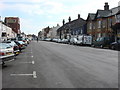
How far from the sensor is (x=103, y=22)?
52531 mm

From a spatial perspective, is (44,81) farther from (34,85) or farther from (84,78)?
(84,78)

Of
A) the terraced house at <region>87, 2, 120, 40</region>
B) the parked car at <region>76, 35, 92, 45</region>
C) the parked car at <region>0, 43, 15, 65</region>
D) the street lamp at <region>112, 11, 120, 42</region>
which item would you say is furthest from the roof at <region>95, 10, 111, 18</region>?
the parked car at <region>0, 43, 15, 65</region>

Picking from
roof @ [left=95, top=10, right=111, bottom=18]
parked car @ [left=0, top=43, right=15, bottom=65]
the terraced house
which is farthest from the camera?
roof @ [left=95, top=10, right=111, bottom=18]

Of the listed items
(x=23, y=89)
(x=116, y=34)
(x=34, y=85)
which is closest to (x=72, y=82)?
(x=34, y=85)

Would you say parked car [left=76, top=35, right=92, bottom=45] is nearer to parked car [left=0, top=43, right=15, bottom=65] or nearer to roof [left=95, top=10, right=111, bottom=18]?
roof [left=95, top=10, right=111, bottom=18]

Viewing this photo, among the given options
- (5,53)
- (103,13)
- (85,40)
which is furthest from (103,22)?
(5,53)

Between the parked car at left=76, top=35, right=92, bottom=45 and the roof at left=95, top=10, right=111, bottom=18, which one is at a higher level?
the roof at left=95, top=10, right=111, bottom=18

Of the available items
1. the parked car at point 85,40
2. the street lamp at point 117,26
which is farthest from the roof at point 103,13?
the parked car at point 85,40

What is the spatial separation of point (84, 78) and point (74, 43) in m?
44.8

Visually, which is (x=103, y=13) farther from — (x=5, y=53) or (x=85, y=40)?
(x=5, y=53)

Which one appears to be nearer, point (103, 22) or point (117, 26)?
point (117, 26)

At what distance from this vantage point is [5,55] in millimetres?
13102

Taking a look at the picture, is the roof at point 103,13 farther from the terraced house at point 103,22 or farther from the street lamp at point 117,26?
the street lamp at point 117,26

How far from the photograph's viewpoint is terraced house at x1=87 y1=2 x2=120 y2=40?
159 feet
